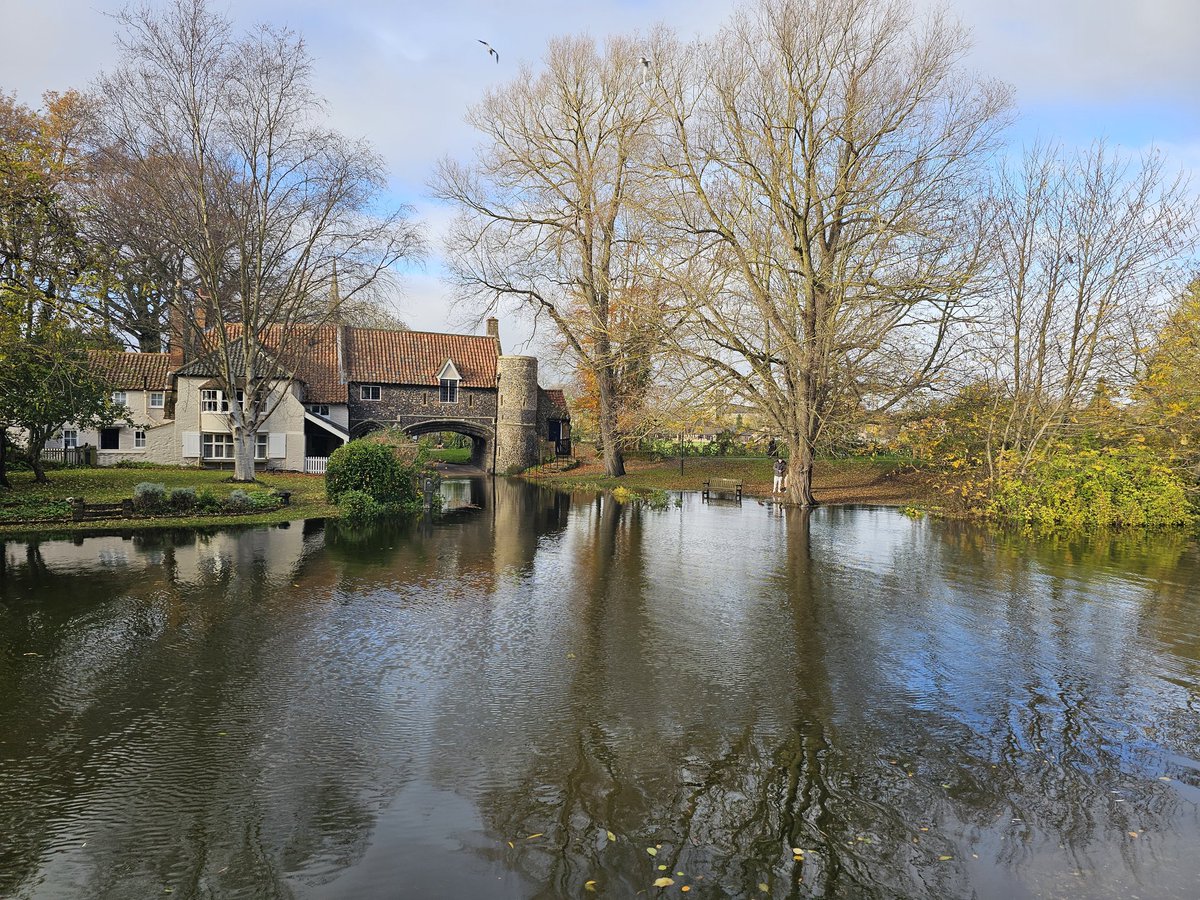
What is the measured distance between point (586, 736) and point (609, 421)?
31.5 m

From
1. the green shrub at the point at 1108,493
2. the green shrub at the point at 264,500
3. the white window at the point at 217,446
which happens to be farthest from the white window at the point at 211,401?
the green shrub at the point at 1108,493

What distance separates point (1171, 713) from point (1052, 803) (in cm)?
291

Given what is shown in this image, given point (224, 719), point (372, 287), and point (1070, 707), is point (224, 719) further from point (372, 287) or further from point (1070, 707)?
point (372, 287)

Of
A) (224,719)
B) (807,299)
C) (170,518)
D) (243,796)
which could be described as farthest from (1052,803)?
(807,299)

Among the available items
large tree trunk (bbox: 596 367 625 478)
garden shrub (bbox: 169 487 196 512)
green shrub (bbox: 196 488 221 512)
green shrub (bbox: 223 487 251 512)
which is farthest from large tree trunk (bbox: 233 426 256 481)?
large tree trunk (bbox: 596 367 625 478)

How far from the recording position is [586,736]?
6.86 meters

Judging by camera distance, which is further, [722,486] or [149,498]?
[722,486]

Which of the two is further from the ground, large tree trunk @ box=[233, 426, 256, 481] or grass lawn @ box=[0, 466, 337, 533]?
large tree trunk @ box=[233, 426, 256, 481]

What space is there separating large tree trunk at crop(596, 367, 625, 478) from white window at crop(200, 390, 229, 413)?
56.5 ft

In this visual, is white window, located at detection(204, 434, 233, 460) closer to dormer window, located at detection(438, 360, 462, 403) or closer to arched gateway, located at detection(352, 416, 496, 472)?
arched gateway, located at detection(352, 416, 496, 472)

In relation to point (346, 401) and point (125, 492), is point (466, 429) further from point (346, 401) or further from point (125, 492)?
point (125, 492)

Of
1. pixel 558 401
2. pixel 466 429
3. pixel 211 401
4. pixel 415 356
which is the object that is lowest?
pixel 466 429

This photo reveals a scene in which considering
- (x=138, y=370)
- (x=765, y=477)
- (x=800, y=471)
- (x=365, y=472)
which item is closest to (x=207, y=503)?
(x=365, y=472)

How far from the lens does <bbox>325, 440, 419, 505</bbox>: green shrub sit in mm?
22906
